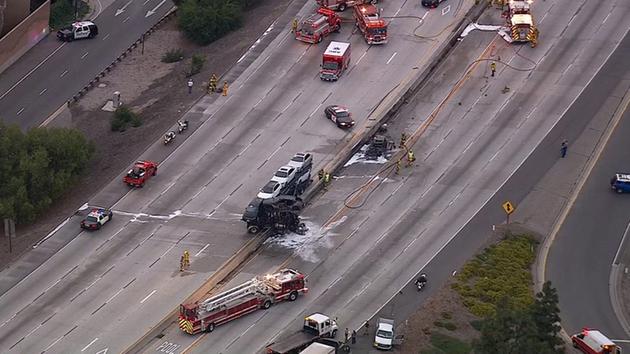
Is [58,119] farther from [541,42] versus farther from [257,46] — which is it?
[541,42]

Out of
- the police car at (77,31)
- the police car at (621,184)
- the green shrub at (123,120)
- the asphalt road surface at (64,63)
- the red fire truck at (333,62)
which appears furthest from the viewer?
the police car at (77,31)

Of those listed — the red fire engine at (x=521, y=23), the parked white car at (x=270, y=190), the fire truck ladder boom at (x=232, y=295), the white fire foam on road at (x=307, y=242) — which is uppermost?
the red fire engine at (x=521, y=23)

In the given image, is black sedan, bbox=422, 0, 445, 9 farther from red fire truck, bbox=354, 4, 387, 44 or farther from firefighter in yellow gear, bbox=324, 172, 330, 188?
firefighter in yellow gear, bbox=324, 172, 330, 188

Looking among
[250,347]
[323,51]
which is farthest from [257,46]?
[250,347]

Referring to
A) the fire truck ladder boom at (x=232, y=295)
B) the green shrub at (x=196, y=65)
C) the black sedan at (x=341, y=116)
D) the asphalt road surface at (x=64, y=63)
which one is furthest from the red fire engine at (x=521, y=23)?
the fire truck ladder boom at (x=232, y=295)

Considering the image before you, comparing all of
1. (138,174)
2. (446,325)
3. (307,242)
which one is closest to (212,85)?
(138,174)

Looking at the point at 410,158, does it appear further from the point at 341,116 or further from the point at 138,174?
the point at 138,174

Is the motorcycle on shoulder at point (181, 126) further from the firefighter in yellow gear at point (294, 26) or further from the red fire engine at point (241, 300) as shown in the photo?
the red fire engine at point (241, 300)
